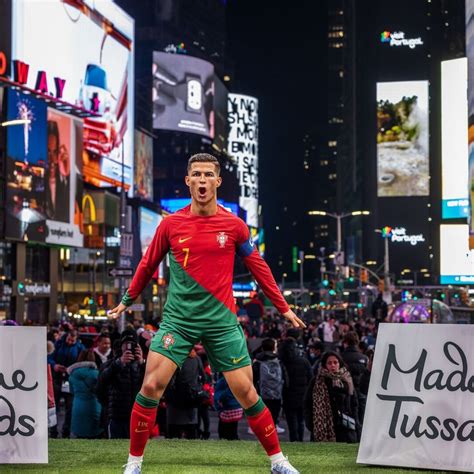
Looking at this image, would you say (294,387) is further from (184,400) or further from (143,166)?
(143,166)

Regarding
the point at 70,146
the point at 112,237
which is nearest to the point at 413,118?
the point at 112,237

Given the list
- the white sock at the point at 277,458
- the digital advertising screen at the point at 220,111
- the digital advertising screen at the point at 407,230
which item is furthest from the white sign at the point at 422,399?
the digital advertising screen at the point at 407,230

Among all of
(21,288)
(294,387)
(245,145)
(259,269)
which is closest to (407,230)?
(245,145)

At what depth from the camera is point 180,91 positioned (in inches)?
4483

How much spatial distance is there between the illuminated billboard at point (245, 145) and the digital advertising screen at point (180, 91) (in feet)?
133

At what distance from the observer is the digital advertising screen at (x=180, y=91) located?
112562 mm

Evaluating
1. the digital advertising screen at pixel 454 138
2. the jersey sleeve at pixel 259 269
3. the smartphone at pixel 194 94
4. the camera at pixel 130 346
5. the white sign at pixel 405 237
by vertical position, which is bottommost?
the camera at pixel 130 346

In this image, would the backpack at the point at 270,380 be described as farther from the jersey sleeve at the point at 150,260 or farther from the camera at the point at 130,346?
the jersey sleeve at the point at 150,260

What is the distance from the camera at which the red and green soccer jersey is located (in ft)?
25.6

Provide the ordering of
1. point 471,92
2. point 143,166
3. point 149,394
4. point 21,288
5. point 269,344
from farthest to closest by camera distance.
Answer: point 143,166 → point 21,288 → point 471,92 → point 269,344 → point 149,394

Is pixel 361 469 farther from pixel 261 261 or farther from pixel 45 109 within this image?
pixel 45 109

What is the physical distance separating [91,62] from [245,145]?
86435mm

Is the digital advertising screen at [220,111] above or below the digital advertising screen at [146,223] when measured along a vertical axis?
above

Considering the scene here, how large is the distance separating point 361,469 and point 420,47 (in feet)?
462
